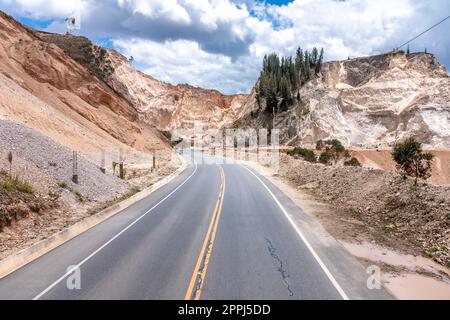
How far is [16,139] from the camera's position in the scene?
1859 centimetres

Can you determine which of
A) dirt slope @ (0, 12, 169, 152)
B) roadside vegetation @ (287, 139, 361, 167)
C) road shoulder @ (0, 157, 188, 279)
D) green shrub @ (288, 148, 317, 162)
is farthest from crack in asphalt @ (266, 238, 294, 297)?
green shrub @ (288, 148, 317, 162)

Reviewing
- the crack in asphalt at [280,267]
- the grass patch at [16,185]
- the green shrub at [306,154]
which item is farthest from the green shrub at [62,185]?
the green shrub at [306,154]

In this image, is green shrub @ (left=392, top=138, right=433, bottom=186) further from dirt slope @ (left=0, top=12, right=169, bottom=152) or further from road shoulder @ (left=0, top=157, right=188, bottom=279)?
dirt slope @ (left=0, top=12, right=169, bottom=152)

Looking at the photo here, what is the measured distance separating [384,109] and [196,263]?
9101cm

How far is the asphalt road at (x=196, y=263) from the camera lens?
27.2 feet

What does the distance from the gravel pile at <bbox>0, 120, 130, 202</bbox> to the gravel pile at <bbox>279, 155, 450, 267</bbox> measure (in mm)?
12638

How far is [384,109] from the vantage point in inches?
3578

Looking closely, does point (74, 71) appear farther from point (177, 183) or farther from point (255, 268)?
point (255, 268)

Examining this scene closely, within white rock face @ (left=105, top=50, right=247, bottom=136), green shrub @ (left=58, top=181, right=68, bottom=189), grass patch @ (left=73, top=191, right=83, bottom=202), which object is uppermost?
white rock face @ (left=105, top=50, right=247, bottom=136)

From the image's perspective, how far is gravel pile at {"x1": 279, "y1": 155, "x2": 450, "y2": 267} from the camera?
12.7m

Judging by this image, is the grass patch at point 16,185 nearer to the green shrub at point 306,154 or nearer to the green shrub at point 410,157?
the green shrub at point 410,157

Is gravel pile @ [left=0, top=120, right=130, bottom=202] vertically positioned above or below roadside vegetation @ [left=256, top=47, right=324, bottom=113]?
below

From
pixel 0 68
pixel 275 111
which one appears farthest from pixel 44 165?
pixel 275 111

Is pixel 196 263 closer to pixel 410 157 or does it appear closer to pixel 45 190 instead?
pixel 45 190
